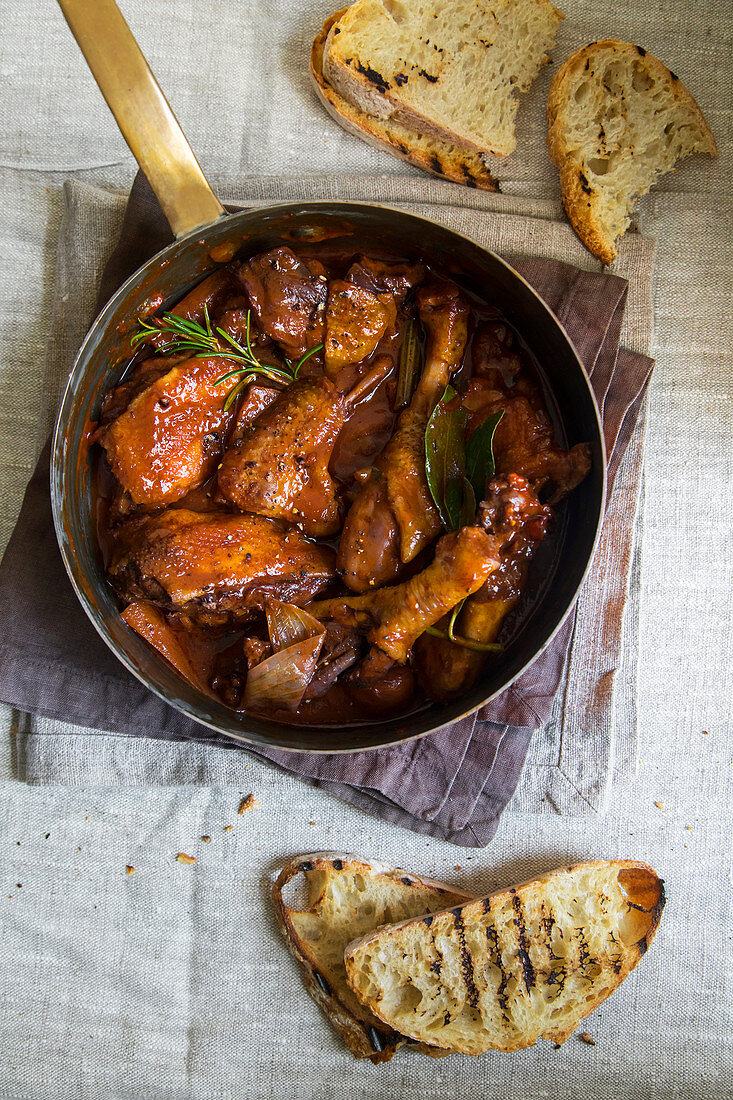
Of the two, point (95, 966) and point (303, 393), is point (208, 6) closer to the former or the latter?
point (303, 393)

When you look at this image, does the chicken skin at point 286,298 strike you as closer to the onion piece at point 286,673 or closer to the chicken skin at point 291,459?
the chicken skin at point 291,459

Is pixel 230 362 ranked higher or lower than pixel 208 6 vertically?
lower

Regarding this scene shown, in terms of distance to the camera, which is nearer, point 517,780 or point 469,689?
point 469,689

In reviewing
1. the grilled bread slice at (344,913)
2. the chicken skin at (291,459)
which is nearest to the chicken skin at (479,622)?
the chicken skin at (291,459)

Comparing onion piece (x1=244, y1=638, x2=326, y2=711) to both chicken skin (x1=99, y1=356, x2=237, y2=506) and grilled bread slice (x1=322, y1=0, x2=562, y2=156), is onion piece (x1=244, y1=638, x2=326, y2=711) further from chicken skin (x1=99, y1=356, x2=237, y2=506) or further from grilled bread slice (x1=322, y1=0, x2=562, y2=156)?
grilled bread slice (x1=322, y1=0, x2=562, y2=156)

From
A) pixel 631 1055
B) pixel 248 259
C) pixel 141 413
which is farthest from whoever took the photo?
pixel 631 1055

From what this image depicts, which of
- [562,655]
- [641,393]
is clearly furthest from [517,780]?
[641,393]
